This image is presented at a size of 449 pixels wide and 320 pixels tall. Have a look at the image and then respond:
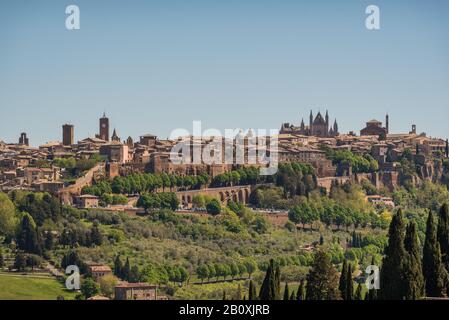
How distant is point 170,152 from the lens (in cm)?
4784

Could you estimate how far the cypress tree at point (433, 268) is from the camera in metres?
17.7

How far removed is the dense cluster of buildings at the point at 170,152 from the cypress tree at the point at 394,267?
76.9 ft

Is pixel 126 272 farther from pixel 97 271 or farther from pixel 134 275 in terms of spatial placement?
pixel 97 271

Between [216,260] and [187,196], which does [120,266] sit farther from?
[187,196]

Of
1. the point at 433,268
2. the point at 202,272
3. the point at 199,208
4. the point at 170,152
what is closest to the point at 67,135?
the point at 170,152

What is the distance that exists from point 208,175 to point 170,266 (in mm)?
12067

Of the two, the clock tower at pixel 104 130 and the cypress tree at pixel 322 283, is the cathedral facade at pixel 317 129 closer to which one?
the clock tower at pixel 104 130

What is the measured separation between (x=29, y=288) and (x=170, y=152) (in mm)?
18692

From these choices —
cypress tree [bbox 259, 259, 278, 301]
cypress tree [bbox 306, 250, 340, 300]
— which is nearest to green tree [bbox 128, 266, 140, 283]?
cypress tree [bbox 259, 259, 278, 301]

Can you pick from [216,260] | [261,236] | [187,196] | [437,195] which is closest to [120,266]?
[216,260]

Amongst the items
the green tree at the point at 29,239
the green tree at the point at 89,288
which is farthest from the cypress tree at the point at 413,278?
the green tree at the point at 29,239

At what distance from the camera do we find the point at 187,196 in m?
42.7

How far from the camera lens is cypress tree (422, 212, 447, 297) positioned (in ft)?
58.2
